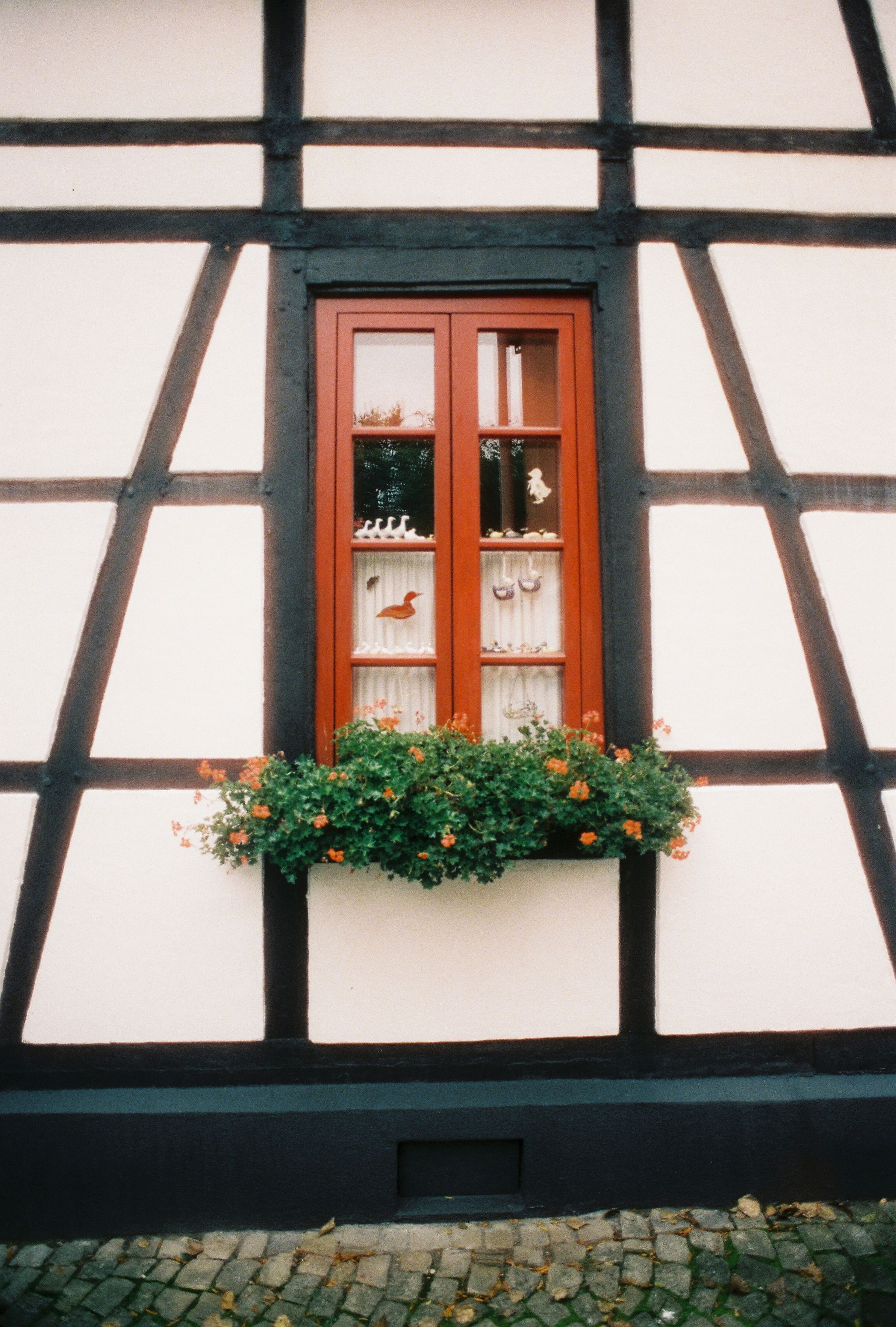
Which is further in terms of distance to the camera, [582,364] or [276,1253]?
[582,364]

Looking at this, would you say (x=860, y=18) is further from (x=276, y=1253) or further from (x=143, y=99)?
(x=276, y=1253)

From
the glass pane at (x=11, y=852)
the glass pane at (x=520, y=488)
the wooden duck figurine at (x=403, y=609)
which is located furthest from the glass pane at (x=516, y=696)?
the glass pane at (x=11, y=852)

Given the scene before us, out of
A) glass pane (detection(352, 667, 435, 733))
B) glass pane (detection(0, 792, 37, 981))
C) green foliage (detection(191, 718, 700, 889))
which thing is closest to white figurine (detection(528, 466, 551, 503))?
glass pane (detection(352, 667, 435, 733))

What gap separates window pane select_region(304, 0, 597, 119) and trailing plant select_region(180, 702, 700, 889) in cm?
207

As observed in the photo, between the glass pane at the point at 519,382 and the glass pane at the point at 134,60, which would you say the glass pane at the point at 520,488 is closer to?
the glass pane at the point at 519,382

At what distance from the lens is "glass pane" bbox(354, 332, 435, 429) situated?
9.05ft

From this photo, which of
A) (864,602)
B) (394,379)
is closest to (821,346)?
(864,602)

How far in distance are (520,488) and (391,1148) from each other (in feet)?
7.16

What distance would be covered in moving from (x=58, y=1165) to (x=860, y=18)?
460 centimetres

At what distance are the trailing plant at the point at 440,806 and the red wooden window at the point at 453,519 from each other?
0.27 meters

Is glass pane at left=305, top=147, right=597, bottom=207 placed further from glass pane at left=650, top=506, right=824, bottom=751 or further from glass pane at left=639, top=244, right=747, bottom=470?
glass pane at left=650, top=506, right=824, bottom=751

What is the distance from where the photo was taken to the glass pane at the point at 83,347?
2.58 metres

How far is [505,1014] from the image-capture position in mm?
2537

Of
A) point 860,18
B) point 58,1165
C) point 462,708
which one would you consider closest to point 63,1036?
point 58,1165
